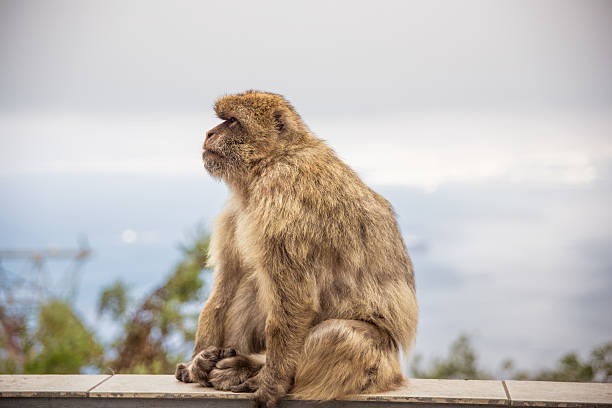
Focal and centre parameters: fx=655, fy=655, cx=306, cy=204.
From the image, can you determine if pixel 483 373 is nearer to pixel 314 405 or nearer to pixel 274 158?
pixel 314 405

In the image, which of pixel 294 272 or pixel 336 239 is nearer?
pixel 294 272

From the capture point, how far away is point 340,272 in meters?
3.50

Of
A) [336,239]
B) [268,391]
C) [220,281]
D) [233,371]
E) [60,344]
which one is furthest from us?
[60,344]

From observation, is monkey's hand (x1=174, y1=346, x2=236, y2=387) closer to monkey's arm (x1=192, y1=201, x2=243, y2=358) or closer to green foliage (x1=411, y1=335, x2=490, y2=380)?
monkey's arm (x1=192, y1=201, x2=243, y2=358)

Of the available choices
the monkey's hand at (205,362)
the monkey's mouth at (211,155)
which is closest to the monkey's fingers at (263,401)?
the monkey's hand at (205,362)

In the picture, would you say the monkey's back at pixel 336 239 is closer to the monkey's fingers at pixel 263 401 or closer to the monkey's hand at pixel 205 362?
the monkey's fingers at pixel 263 401

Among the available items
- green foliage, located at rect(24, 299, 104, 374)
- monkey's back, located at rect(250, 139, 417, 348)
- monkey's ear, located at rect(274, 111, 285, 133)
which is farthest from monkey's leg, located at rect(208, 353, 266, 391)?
green foliage, located at rect(24, 299, 104, 374)

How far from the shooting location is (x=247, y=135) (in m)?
3.66

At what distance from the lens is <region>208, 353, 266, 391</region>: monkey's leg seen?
3.57 metres

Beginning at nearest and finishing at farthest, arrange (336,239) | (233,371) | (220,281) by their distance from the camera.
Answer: (336,239) → (233,371) → (220,281)

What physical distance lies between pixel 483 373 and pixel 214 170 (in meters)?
4.01

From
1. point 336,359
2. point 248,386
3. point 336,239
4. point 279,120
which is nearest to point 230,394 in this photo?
point 248,386

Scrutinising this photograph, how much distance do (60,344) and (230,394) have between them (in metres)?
3.03

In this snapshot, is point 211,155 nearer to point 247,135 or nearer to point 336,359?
point 247,135
